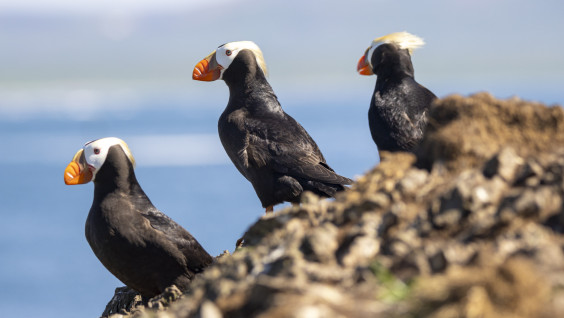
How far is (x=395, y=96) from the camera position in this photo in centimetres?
Result: 752

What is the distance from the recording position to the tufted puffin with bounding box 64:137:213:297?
6863 millimetres

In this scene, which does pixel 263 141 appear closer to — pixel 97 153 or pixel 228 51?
pixel 228 51

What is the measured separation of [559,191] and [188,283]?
4.36m

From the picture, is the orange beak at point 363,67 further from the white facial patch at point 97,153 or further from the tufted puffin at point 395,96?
the white facial patch at point 97,153

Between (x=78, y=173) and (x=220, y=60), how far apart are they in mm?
2336

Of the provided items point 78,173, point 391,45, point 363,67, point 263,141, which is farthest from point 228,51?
point 78,173

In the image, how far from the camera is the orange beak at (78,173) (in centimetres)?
735

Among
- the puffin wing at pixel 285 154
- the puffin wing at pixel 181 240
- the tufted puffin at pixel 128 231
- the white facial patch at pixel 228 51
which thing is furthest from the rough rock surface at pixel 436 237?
the white facial patch at pixel 228 51

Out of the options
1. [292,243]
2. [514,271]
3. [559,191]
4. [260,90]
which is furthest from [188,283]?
[514,271]

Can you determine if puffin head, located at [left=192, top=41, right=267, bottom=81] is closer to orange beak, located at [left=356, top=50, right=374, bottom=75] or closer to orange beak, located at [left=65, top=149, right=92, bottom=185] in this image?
orange beak, located at [left=356, top=50, right=374, bottom=75]

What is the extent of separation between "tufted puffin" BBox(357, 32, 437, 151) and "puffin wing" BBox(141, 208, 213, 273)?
6.34 feet

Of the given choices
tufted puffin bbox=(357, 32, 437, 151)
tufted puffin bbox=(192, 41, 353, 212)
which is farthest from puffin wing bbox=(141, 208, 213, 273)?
tufted puffin bbox=(357, 32, 437, 151)

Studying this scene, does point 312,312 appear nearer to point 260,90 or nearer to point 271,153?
point 271,153

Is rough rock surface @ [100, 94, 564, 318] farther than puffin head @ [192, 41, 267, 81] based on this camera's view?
No
